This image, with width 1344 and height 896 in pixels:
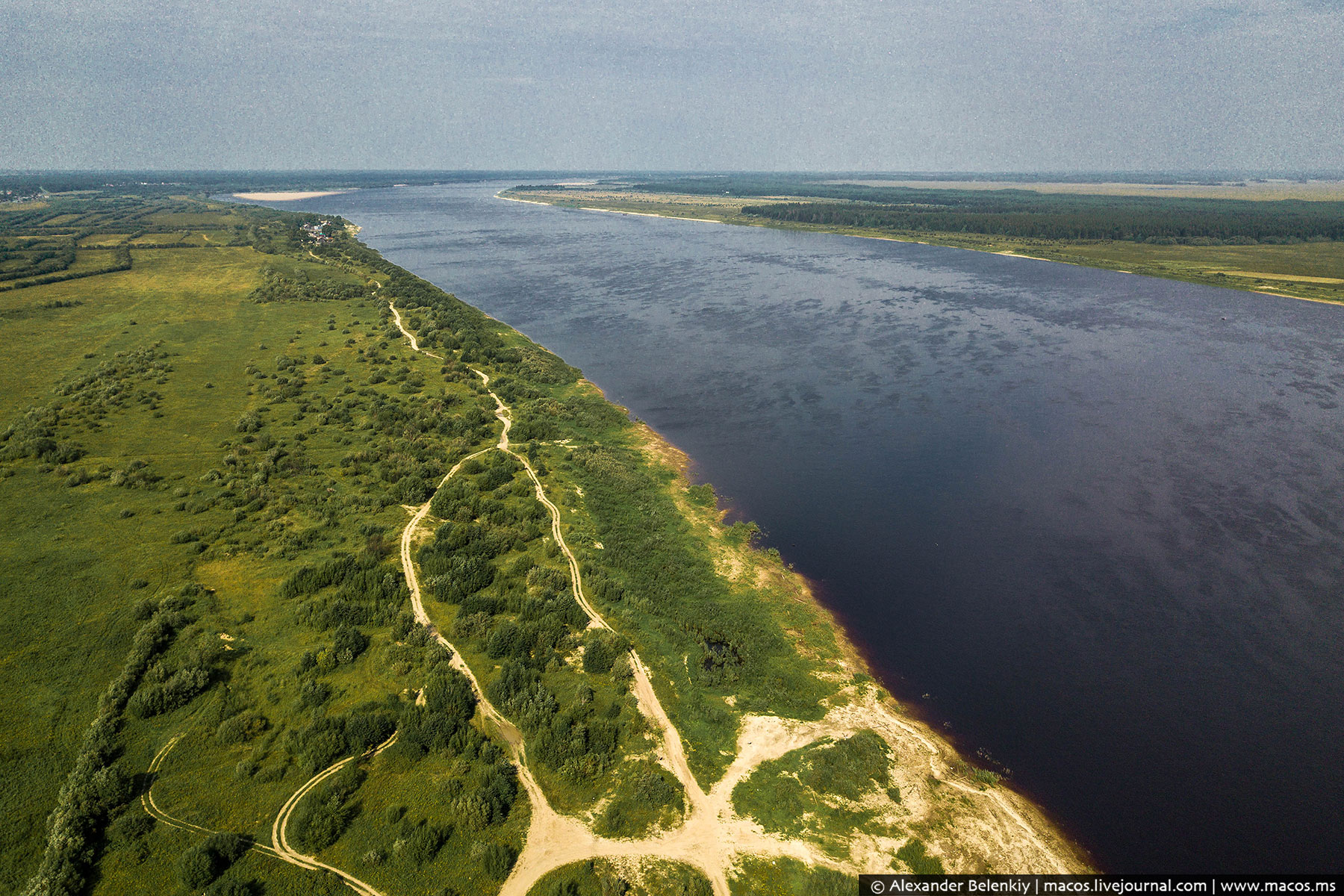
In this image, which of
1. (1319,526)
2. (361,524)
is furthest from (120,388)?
(1319,526)

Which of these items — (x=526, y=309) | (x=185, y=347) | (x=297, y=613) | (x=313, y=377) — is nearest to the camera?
(x=297, y=613)

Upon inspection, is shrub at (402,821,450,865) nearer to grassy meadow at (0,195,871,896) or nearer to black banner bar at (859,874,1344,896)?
grassy meadow at (0,195,871,896)

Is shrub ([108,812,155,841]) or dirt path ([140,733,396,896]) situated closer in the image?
dirt path ([140,733,396,896])

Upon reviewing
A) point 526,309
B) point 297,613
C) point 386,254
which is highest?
point 386,254

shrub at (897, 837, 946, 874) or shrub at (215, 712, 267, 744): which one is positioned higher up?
shrub at (215, 712, 267, 744)

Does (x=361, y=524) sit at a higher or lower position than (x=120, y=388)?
lower

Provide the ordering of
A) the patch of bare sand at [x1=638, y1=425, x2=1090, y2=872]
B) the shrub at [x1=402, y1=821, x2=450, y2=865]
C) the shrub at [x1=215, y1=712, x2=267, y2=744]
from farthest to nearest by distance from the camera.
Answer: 1. the shrub at [x1=215, y1=712, x2=267, y2=744]
2. the patch of bare sand at [x1=638, y1=425, x2=1090, y2=872]
3. the shrub at [x1=402, y1=821, x2=450, y2=865]

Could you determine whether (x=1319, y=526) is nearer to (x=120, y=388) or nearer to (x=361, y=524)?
(x=361, y=524)

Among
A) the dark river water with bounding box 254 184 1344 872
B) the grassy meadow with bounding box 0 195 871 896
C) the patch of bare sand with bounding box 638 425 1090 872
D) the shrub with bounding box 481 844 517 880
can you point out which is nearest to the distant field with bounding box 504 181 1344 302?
the dark river water with bounding box 254 184 1344 872

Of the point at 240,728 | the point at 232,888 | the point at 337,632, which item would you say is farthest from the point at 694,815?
the point at 337,632
